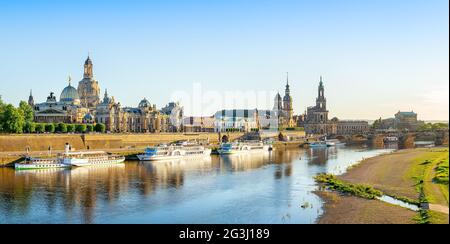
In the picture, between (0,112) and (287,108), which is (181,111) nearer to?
(287,108)

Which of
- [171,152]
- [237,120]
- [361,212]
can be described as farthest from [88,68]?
[361,212]

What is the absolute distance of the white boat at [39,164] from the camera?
27766 mm

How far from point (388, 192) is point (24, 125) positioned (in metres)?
32.9

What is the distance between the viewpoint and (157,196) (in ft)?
62.3

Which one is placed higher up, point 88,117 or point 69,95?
point 69,95

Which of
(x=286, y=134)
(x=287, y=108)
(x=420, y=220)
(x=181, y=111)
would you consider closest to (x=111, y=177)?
(x=420, y=220)

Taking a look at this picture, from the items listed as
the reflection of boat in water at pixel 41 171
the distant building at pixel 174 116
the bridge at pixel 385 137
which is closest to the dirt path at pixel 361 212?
the reflection of boat in water at pixel 41 171

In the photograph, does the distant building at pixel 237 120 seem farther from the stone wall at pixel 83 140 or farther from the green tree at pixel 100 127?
the green tree at pixel 100 127

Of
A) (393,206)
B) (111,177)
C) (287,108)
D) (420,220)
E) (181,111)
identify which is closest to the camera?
(420,220)

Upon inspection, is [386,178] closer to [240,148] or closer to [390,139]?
[240,148]

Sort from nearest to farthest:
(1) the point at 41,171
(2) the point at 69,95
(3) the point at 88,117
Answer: (1) the point at 41,171 < (3) the point at 88,117 < (2) the point at 69,95

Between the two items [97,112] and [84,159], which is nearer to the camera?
[84,159]
